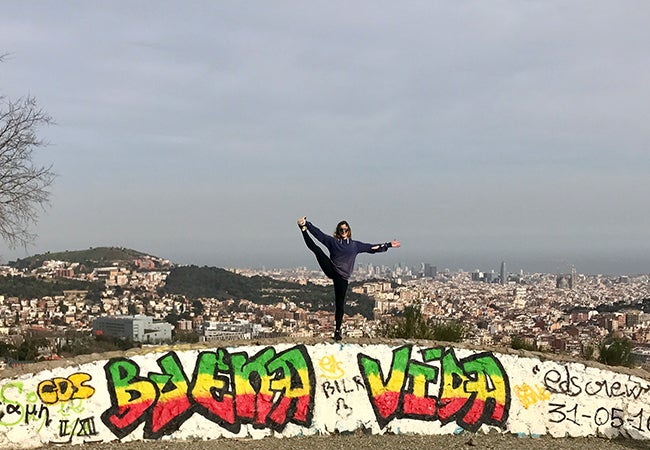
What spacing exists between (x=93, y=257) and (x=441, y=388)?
52.7m

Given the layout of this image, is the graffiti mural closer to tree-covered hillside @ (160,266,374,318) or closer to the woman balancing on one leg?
the woman balancing on one leg

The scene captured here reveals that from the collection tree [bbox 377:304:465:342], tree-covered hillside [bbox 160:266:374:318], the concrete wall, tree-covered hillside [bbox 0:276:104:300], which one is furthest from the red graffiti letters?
tree-covered hillside [bbox 160:266:374:318]

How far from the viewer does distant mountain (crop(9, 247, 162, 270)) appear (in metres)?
54.9

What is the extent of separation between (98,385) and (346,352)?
12.4 ft

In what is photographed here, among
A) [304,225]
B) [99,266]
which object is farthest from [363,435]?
[99,266]

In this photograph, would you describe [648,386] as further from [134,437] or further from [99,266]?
[99,266]

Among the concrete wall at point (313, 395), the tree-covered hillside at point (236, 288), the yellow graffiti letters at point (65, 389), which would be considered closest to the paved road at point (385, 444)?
the concrete wall at point (313, 395)

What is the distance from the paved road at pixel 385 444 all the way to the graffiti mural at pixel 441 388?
1.22ft

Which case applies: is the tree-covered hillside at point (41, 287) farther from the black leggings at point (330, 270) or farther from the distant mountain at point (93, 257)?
the black leggings at point (330, 270)

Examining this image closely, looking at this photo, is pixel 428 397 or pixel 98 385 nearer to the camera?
pixel 98 385

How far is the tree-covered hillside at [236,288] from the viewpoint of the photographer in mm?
49594

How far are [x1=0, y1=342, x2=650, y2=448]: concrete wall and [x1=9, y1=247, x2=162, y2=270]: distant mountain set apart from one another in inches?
1809

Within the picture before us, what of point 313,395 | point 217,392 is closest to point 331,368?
point 313,395

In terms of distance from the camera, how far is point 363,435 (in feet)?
36.2
